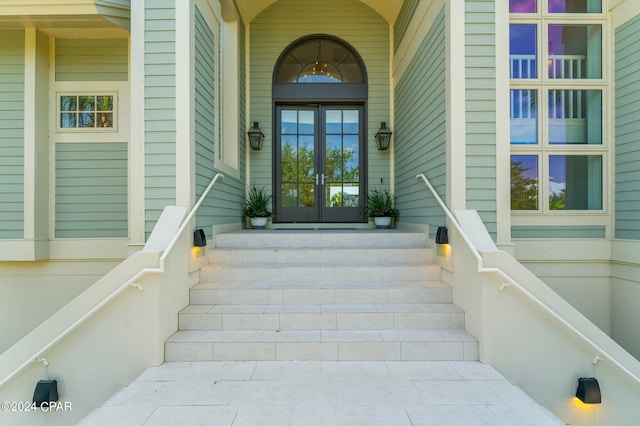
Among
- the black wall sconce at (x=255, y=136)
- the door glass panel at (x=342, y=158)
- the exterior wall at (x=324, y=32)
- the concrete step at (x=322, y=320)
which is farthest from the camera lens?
the door glass panel at (x=342, y=158)

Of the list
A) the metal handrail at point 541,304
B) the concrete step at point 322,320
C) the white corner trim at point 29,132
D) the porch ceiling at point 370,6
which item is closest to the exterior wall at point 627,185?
the metal handrail at point 541,304

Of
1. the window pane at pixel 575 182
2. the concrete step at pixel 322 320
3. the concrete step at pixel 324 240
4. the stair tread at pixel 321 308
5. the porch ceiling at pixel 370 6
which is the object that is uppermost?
the porch ceiling at pixel 370 6

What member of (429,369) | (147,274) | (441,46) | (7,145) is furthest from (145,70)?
(429,369)

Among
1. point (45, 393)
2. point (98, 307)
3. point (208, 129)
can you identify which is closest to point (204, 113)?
point (208, 129)

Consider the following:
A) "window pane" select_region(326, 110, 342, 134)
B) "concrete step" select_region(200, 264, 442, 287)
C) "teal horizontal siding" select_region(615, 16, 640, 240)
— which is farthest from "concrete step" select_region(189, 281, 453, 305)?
"window pane" select_region(326, 110, 342, 134)

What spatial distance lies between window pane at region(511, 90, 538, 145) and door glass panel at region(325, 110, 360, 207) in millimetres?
2520

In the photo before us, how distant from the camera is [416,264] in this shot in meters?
3.69

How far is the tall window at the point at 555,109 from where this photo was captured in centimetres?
370

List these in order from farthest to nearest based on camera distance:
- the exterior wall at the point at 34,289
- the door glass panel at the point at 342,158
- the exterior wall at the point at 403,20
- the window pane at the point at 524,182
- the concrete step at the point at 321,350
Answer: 1. the door glass panel at the point at 342,158
2. the exterior wall at the point at 403,20
3. the exterior wall at the point at 34,289
4. the window pane at the point at 524,182
5. the concrete step at the point at 321,350

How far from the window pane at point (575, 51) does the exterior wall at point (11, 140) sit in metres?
6.19

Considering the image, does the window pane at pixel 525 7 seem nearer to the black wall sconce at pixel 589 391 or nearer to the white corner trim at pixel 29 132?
the black wall sconce at pixel 589 391

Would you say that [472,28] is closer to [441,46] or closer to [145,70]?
[441,46]

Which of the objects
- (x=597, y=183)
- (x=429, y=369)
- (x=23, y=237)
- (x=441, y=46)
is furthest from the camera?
(x=23, y=237)

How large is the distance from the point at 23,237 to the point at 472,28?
17.8 feet
